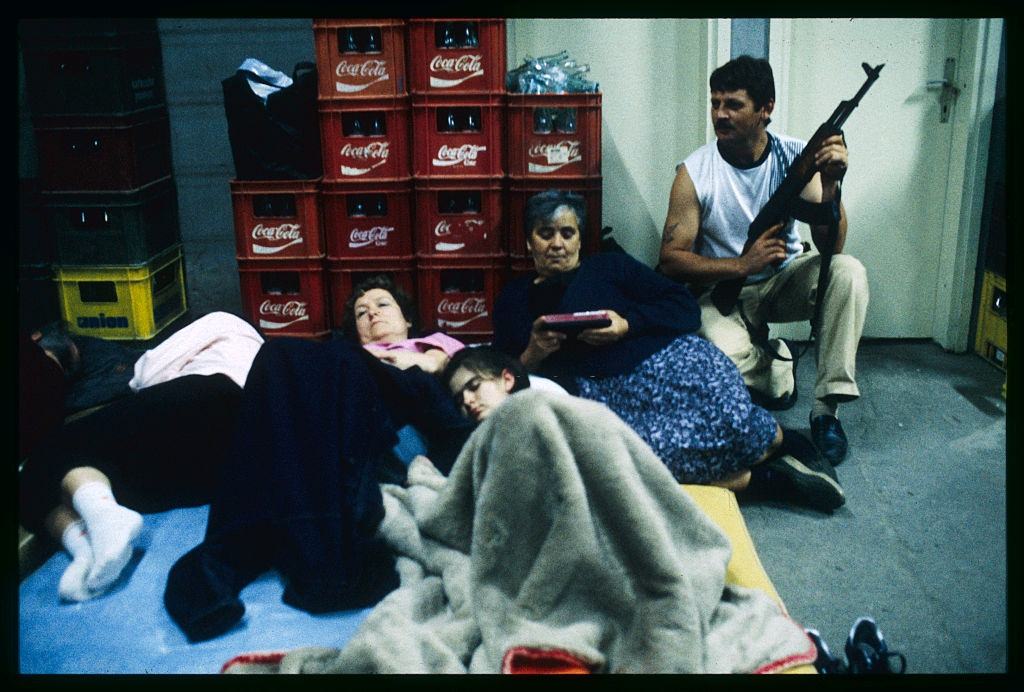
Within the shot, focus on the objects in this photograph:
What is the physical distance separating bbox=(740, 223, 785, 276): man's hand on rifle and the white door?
740 mm

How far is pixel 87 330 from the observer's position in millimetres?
4023

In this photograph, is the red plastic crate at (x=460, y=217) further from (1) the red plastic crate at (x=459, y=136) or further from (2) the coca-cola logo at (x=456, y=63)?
(2) the coca-cola logo at (x=456, y=63)

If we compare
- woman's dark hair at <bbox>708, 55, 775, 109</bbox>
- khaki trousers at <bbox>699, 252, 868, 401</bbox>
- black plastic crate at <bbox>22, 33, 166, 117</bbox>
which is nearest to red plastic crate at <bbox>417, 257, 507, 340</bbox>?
khaki trousers at <bbox>699, 252, 868, 401</bbox>

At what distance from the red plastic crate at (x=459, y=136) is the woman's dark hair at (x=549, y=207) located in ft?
1.50

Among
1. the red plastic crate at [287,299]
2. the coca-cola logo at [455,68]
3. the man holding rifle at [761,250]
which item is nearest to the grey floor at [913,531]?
the man holding rifle at [761,250]

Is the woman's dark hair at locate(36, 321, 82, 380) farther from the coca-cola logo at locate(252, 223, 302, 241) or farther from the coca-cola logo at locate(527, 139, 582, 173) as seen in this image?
the coca-cola logo at locate(527, 139, 582, 173)

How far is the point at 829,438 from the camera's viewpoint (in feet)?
10.1

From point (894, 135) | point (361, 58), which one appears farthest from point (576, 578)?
point (894, 135)

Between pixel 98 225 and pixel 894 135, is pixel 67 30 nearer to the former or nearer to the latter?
pixel 98 225

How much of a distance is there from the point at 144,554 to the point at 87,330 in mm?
2093

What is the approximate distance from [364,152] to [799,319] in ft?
5.34

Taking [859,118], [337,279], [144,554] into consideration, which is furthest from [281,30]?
[144,554]

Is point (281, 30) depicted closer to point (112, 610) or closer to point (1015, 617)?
point (112, 610)

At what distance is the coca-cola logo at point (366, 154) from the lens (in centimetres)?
351
